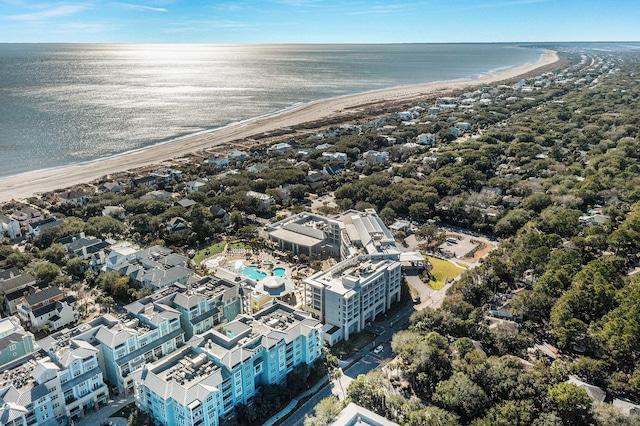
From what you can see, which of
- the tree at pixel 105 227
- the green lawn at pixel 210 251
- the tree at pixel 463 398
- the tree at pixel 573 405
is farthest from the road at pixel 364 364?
the tree at pixel 105 227

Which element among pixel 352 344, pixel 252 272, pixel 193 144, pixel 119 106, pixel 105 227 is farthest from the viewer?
pixel 119 106

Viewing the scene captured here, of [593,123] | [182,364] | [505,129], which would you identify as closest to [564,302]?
[182,364]

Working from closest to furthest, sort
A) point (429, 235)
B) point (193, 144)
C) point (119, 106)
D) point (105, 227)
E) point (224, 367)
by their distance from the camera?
point (224, 367) < point (429, 235) < point (105, 227) < point (193, 144) < point (119, 106)

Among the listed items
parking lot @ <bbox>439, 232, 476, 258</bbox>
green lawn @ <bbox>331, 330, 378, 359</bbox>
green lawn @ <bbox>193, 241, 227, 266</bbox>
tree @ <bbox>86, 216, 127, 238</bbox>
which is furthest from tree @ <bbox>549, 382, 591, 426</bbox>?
tree @ <bbox>86, 216, 127, 238</bbox>

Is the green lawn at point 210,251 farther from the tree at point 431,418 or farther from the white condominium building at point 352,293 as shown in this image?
the tree at point 431,418

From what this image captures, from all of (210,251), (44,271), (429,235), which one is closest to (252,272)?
(210,251)

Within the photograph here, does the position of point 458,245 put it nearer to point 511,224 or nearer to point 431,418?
point 511,224

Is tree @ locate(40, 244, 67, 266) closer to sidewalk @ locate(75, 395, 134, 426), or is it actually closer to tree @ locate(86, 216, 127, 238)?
tree @ locate(86, 216, 127, 238)
